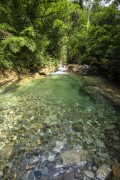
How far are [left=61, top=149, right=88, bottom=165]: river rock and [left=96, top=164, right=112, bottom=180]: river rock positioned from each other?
1.04ft

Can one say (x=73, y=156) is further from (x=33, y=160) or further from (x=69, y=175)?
(x=33, y=160)

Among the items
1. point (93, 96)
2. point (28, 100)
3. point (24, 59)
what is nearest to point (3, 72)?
point (24, 59)

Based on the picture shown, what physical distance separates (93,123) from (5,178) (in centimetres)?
230

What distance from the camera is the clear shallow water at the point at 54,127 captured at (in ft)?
8.66

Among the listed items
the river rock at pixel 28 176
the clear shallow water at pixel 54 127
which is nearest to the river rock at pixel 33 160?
the clear shallow water at pixel 54 127

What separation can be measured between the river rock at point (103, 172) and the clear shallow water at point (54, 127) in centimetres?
13

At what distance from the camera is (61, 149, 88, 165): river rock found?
2.45 metres

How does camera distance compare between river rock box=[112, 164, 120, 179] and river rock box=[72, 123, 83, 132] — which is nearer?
river rock box=[112, 164, 120, 179]

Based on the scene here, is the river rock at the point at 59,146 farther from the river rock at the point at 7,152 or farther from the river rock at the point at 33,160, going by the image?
the river rock at the point at 7,152

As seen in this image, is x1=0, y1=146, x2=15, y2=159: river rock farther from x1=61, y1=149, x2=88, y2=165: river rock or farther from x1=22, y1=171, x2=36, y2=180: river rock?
x1=61, y1=149, x2=88, y2=165: river rock

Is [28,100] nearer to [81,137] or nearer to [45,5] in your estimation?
[81,137]

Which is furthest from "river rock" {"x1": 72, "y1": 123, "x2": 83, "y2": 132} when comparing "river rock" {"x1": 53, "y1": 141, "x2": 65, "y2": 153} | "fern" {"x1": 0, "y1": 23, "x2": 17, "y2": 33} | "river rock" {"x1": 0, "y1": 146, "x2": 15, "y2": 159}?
"fern" {"x1": 0, "y1": 23, "x2": 17, "y2": 33}

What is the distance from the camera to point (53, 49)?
12648mm

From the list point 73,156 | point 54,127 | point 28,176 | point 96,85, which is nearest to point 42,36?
point 96,85
